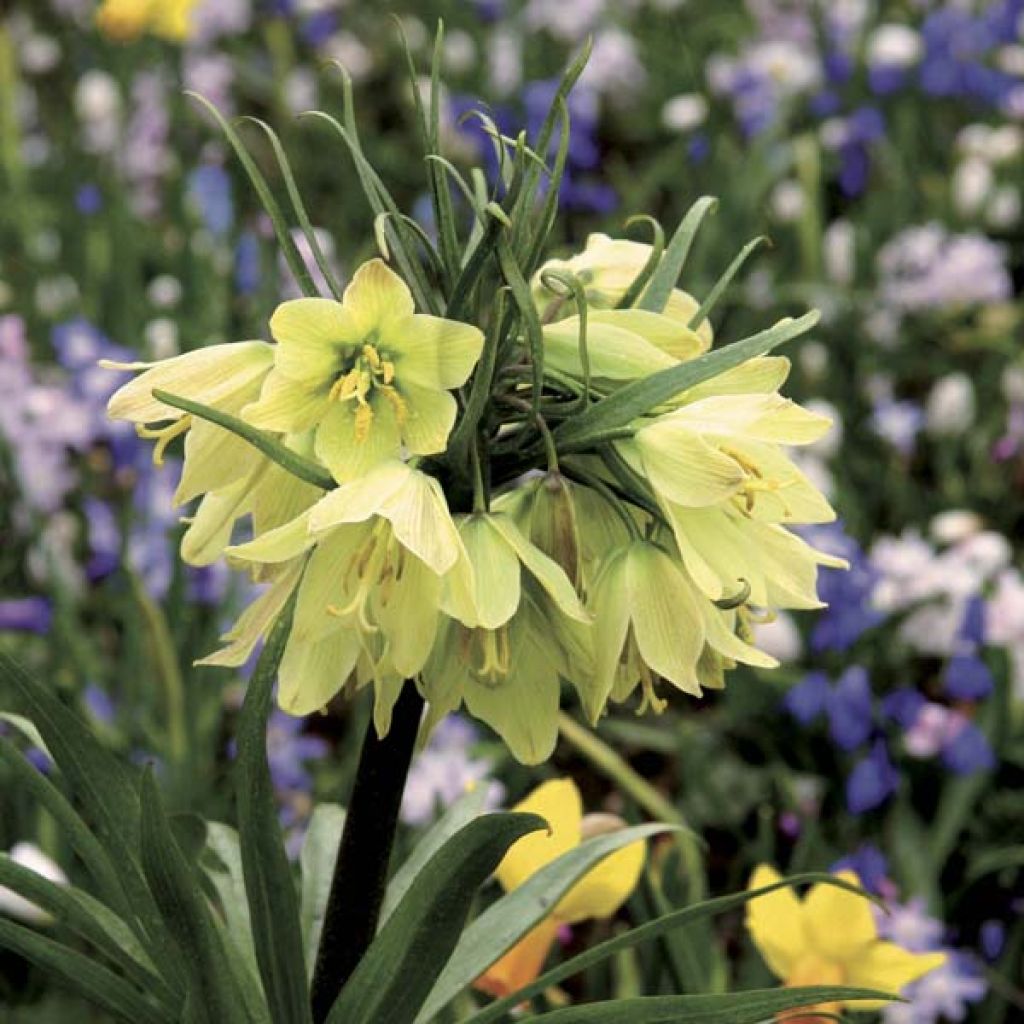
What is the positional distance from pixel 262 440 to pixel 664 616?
0.23 m

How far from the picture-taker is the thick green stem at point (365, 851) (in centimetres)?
107

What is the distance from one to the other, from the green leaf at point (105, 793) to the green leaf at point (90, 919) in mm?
21

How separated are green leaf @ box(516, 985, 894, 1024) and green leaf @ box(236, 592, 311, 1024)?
16cm

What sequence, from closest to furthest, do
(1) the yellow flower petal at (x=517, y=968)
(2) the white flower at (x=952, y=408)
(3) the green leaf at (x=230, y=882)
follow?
(3) the green leaf at (x=230, y=882), (1) the yellow flower petal at (x=517, y=968), (2) the white flower at (x=952, y=408)

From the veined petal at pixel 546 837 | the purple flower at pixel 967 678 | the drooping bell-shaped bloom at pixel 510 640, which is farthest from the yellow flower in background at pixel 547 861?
the purple flower at pixel 967 678

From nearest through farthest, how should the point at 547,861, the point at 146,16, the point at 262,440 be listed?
the point at 262,440 < the point at 547,861 < the point at 146,16

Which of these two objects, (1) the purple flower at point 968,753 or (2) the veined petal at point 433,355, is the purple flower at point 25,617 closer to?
A: (1) the purple flower at point 968,753

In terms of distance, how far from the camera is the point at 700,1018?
1.09 metres

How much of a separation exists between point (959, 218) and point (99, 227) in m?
1.60

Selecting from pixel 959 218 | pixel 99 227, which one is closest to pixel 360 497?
pixel 99 227

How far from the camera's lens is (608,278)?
1119 millimetres

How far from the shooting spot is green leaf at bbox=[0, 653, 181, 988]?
1100 millimetres

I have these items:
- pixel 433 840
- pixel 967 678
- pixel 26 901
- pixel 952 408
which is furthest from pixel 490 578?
pixel 952 408

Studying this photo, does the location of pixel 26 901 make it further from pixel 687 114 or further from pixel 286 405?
pixel 687 114
